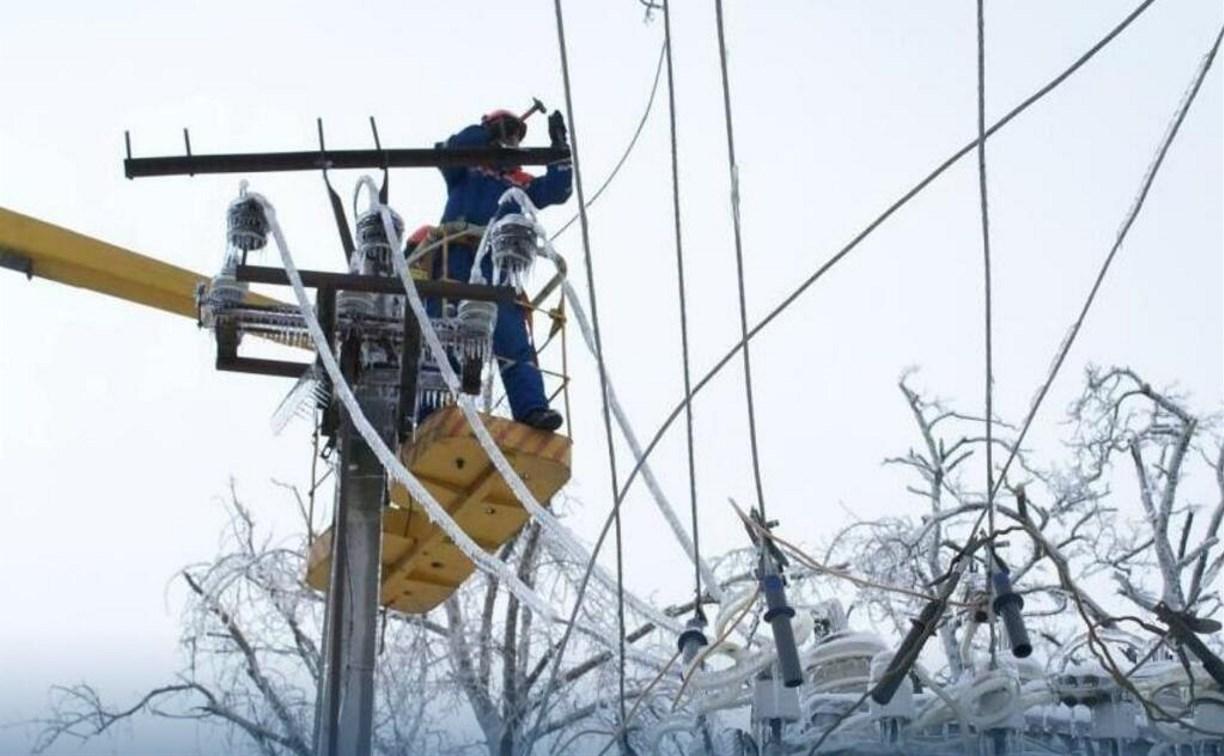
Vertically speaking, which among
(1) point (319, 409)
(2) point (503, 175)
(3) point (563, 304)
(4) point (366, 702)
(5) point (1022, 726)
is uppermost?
(2) point (503, 175)

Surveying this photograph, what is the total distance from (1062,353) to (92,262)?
7.08 m

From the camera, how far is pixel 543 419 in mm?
7211

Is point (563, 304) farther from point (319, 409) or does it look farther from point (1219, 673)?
point (1219, 673)

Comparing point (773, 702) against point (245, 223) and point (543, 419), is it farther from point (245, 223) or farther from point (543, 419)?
point (245, 223)

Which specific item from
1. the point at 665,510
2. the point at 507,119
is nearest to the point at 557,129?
the point at 507,119

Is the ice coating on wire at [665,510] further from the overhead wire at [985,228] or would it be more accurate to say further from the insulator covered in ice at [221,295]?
the insulator covered in ice at [221,295]

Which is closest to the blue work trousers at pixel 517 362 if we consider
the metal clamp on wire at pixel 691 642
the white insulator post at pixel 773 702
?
the metal clamp on wire at pixel 691 642

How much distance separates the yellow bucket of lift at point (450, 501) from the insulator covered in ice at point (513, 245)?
0.76m

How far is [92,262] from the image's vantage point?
31.0ft

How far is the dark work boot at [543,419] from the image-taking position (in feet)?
23.6

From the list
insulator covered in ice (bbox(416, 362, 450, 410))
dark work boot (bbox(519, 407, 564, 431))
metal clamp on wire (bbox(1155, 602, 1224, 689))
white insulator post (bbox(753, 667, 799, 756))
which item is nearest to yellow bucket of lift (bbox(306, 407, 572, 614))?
dark work boot (bbox(519, 407, 564, 431))

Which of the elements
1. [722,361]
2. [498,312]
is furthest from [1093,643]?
[498,312]

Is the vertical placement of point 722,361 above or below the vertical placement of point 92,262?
below

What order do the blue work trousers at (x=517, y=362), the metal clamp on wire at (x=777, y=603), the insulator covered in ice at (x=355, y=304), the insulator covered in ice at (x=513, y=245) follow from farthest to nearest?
the insulator covered in ice at (x=355, y=304), the blue work trousers at (x=517, y=362), the insulator covered in ice at (x=513, y=245), the metal clamp on wire at (x=777, y=603)
